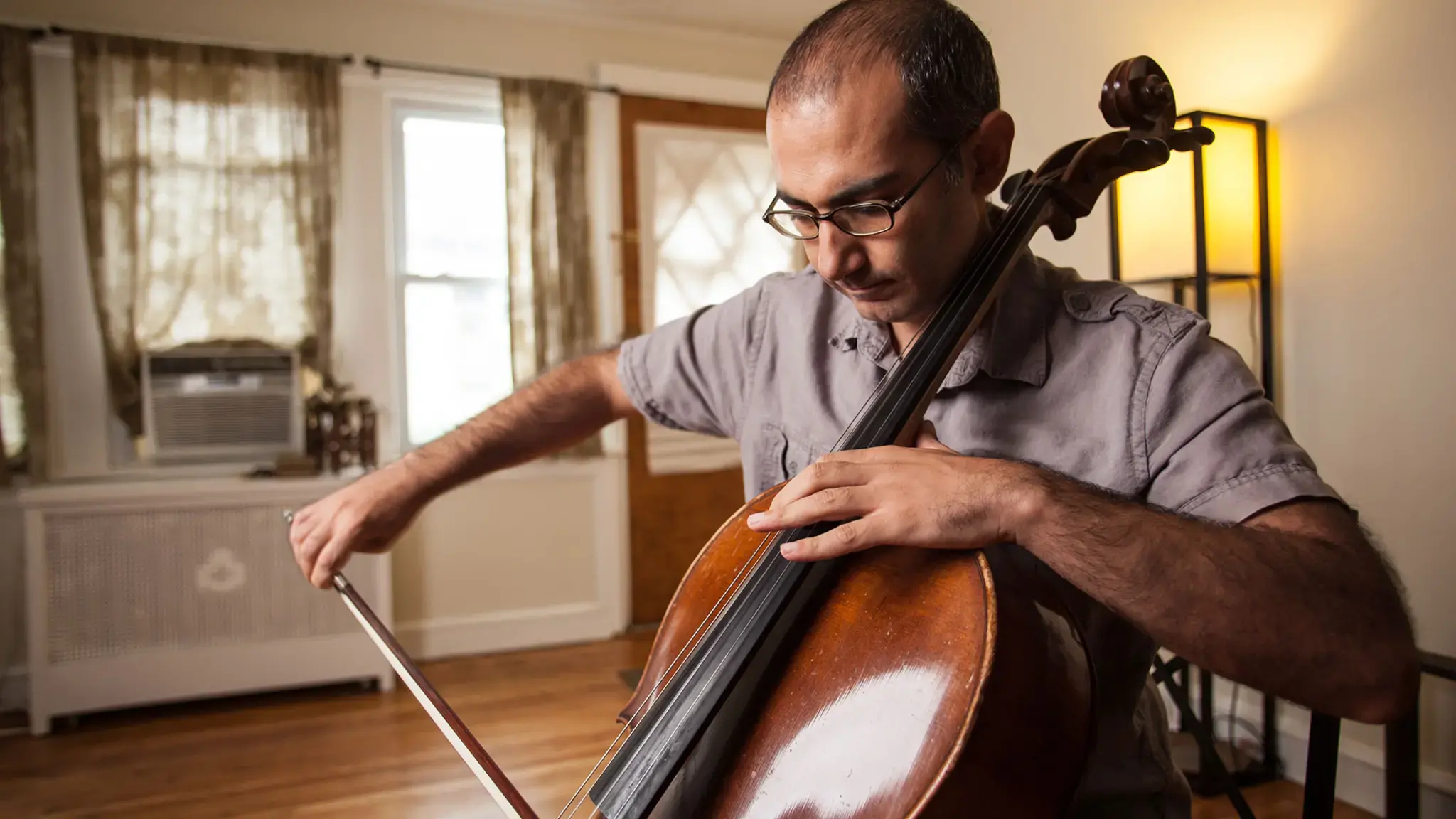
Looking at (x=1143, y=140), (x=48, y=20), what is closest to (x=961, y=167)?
(x=1143, y=140)

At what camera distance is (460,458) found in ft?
3.93

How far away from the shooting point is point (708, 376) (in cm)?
127

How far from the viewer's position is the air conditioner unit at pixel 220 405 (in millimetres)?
3236

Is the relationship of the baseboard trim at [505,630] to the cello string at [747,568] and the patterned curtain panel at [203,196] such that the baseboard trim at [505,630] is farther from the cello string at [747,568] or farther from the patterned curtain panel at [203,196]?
the cello string at [747,568]

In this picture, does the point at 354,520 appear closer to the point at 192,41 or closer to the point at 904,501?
the point at 904,501

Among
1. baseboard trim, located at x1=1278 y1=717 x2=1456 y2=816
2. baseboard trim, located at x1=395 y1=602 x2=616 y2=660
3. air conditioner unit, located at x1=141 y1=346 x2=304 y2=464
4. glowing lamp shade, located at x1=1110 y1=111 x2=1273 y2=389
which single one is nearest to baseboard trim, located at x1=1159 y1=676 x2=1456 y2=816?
baseboard trim, located at x1=1278 y1=717 x2=1456 y2=816

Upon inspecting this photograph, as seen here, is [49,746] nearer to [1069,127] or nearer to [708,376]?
[708,376]

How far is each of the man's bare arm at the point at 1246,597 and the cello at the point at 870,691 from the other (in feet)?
0.18

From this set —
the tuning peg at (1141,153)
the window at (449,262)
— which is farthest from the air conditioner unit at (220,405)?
the tuning peg at (1141,153)

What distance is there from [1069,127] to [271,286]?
9.36ft

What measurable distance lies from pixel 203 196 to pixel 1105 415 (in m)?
3.40

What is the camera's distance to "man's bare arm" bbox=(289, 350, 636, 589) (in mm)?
1100

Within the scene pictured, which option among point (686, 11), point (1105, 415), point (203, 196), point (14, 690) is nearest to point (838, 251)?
point (1105, 415)

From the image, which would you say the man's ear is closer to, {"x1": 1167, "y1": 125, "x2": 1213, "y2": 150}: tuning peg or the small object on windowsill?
{"x1": 1167, "y1": 125, "x2": 1213, "y2": 150}: tuning peg
